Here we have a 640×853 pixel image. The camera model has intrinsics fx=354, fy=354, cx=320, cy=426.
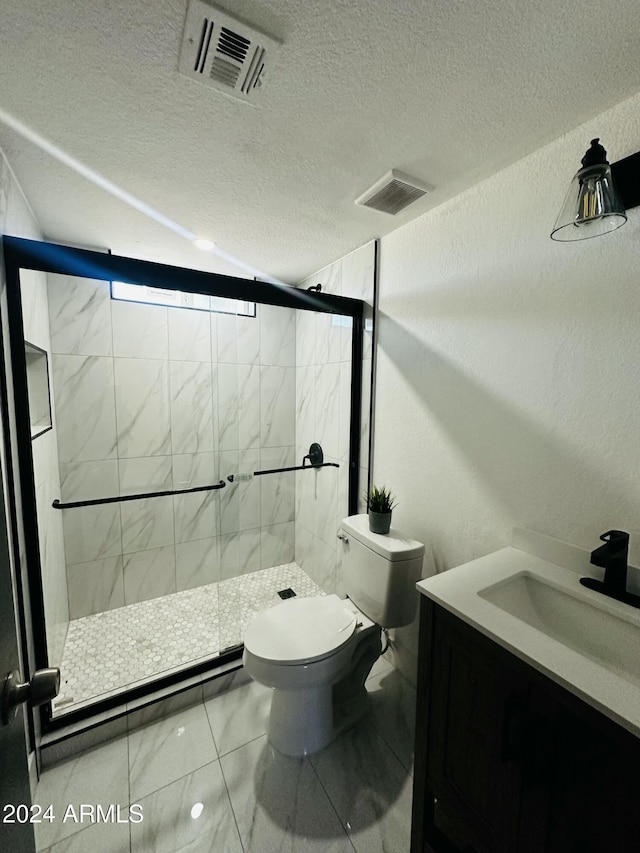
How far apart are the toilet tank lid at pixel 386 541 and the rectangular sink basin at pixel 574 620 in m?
0.47

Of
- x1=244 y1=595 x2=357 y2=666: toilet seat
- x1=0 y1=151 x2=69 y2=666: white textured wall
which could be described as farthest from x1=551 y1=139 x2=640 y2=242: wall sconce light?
x1=0 y1=151 x2=69 y2=666: white textured wall

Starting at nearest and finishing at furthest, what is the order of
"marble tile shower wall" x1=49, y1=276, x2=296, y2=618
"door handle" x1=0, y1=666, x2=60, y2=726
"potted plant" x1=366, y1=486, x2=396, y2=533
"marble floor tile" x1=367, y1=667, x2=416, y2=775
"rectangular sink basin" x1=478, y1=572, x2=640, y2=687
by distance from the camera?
"door handle" x1=0, y1=666, x2=60, y2=726, "rectangular sink basin" x1=478, y1=572, x2=640, y2=687, "marble floor tile" x1=367, y1=667, x2=416, y2=775, "potted plant" x1=366, y1=486, x2=396, y2=533, "marble tile shower wall" x1=49, y1=276, x2=296, y2=618

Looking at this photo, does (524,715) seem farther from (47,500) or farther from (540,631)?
(47,500)

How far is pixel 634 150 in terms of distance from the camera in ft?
3.17

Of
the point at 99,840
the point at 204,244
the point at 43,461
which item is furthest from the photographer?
the point at 204,244

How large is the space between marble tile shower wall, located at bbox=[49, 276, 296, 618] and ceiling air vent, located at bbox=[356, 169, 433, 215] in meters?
1.23

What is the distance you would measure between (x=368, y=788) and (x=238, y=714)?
2.11 feet

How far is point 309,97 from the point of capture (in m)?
0.96

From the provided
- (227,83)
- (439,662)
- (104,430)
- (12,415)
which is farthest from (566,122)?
(104,430)

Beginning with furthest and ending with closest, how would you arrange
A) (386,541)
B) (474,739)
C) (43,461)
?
(43,461), (386,541), (474,739)

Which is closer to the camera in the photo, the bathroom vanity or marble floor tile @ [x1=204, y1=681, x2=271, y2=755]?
the bathroom vanity

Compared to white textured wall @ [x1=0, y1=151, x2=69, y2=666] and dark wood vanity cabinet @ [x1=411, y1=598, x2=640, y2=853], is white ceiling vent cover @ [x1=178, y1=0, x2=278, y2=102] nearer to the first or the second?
white textured wall @ [x1=0, y1=151, x2=69, y2=666]

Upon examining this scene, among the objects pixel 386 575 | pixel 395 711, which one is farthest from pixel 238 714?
pixel 386 575

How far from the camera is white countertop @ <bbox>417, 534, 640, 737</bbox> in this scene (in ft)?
2.14
